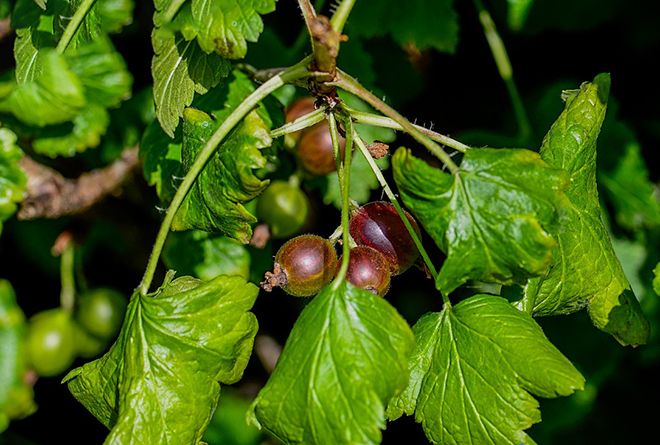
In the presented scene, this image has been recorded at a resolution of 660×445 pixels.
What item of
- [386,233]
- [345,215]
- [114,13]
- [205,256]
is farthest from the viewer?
[205,256]

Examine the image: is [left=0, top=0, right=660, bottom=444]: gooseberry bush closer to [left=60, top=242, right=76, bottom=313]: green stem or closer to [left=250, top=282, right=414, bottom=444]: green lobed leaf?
[left=250, top=282, right=414, bottom=444]: green lobed leaf

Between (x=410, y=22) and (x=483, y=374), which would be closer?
(x=483, y=374)

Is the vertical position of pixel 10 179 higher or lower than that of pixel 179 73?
lower

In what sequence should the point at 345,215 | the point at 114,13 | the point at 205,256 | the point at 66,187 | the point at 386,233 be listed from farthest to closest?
the point at 66,187, the point at 205,256, the point at 114,13, the point at 386,233, the point at 345,215

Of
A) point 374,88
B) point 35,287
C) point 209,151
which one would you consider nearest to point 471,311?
point 209,151

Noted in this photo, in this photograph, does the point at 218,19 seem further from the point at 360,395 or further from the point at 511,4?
the point at 511,4

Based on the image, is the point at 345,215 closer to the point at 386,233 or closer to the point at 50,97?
the point at 386,233

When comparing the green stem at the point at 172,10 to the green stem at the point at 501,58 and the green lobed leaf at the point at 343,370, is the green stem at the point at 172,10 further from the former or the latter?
the green stem at the point at 501,58

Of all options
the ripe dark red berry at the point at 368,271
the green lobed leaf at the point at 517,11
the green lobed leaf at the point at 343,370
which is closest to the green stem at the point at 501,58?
the green lobed leaf at the point at 517,11

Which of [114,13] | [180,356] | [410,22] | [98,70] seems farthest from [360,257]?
[410,22]
